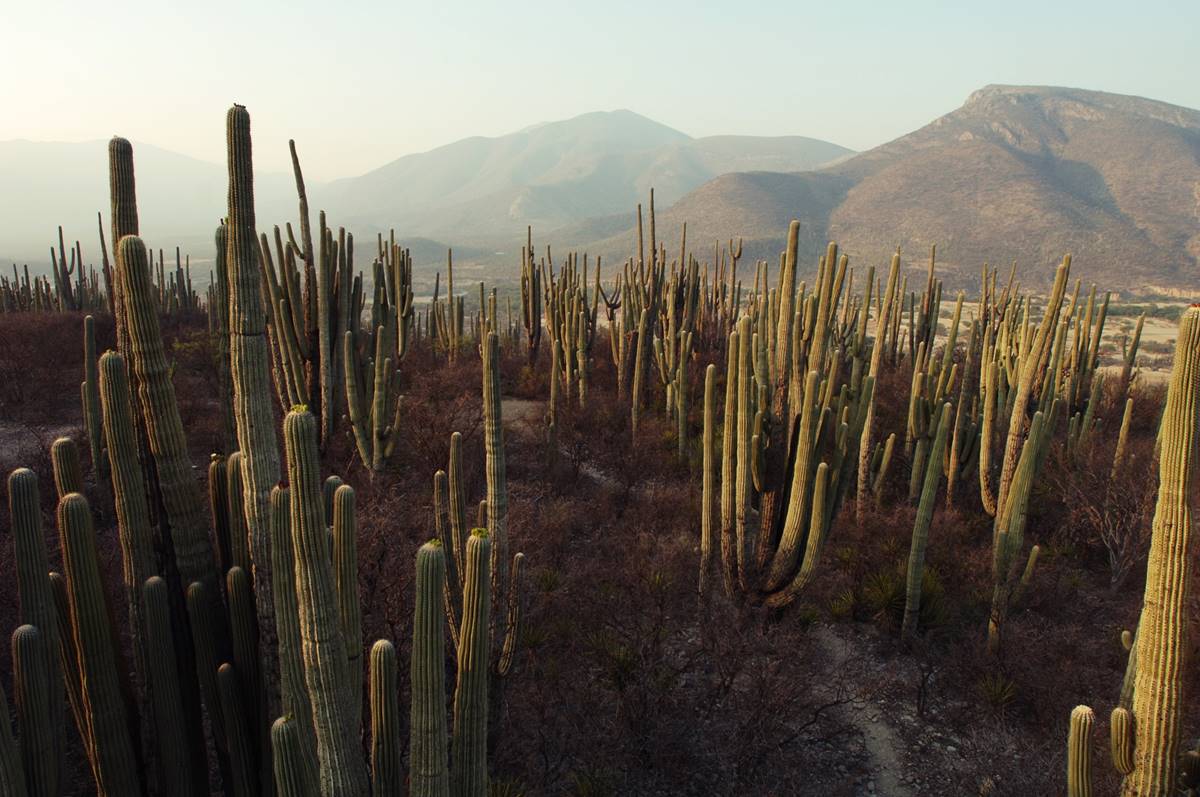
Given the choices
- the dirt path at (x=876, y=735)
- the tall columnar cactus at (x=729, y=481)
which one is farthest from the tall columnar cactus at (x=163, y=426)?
the dirt path at (x=876, y=735)

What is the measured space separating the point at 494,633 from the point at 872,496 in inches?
246

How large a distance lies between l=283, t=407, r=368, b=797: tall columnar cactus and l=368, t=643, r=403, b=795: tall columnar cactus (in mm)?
109

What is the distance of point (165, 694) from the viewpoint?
3139mm

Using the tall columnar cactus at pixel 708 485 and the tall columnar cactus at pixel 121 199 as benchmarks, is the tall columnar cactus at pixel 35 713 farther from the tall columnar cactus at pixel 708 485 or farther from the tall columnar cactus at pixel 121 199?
the tall columnar cactus at pixel 708 485

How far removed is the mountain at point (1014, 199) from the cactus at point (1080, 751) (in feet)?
166

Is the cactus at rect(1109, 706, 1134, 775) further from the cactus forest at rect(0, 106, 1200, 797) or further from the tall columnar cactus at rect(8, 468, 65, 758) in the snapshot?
the tall columnar cactus at rect(8, 468, 65, 758)

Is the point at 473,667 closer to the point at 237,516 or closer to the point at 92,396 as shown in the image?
the point at 237,516

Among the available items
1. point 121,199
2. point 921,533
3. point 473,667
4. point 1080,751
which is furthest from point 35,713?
point 921,533

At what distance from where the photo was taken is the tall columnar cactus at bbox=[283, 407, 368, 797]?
256 cm

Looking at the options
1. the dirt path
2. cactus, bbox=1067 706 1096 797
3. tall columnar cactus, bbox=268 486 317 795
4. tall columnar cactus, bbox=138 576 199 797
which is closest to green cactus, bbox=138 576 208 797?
tall columnar cactus, bbox=138 576 199 797

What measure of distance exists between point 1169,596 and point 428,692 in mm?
3384

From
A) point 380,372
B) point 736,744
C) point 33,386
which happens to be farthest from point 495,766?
point 33,386

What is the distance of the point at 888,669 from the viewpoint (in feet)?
21.3

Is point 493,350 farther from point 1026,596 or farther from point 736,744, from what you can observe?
point 1026,596
